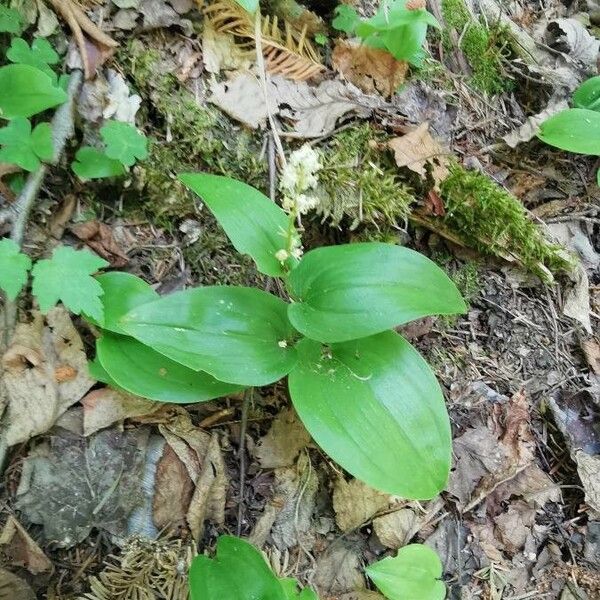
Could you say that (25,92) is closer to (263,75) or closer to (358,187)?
(263,75)

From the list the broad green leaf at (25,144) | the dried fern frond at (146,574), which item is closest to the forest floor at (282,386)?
the dried fern frond at (146,574)

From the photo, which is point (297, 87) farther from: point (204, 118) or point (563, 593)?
point (563, 593)

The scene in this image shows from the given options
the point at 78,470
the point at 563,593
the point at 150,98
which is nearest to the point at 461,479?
the point at 563,593

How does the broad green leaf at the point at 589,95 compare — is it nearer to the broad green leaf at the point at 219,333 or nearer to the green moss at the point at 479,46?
the green moss at the point at 479,46

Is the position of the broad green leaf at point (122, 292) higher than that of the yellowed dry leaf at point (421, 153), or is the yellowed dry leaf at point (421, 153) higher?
the yellowed dry leaf at point (421, 153)

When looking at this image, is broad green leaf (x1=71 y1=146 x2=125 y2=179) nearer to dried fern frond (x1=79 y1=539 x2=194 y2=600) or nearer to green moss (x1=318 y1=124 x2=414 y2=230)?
green moss (x1=318 y1=124 x2=414 y2=230)

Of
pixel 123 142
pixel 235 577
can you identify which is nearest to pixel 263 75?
pixel 123 142
